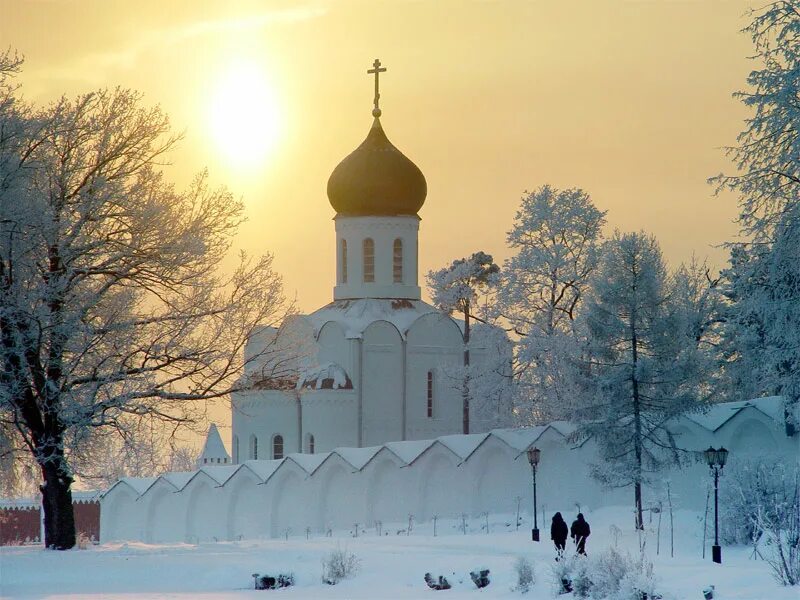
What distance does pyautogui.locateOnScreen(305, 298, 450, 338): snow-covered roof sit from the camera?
155 feet

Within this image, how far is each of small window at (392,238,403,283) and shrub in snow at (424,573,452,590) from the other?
99.0ft

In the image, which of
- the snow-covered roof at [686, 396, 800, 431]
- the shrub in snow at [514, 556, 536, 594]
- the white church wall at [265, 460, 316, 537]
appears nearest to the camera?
the shrub in snow at [514, 556, 536, 594]

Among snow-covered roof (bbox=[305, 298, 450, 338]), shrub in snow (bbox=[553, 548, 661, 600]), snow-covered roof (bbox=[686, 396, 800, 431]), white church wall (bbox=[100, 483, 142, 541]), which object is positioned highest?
snow-covered roof (bbox=[305, 298, 450, 338])

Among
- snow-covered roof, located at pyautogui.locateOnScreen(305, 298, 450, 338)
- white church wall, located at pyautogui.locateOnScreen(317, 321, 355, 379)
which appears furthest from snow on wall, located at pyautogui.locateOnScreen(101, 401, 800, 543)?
snow-covered roof, located at pyautogui.locateOnScreen(305, 298, 450, 338)

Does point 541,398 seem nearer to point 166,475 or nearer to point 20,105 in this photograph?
point 166,475

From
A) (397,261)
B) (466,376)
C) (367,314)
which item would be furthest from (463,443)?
(397,261)

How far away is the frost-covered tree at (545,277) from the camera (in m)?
38.0

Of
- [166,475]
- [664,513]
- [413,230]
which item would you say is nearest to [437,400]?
[413,230]

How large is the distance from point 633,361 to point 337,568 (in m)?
11.8

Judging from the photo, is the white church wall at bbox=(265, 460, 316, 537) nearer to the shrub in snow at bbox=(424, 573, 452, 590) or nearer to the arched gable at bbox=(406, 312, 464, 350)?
the arched gable at bbox=(406, 312, 464, 350)

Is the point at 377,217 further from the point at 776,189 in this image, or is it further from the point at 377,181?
the point at 776,189

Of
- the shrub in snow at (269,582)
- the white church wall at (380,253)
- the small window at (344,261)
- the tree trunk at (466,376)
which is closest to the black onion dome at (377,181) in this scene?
the white church wall at (380,253)

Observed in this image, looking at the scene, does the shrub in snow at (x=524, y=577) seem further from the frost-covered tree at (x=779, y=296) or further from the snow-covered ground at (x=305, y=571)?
the frost-covered tree at (x=779, y=296)

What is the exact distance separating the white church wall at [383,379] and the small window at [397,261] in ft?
7.71
